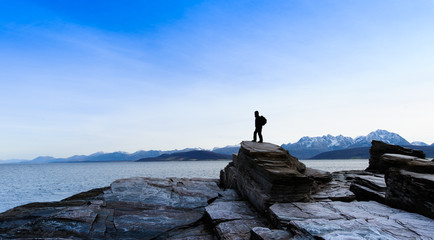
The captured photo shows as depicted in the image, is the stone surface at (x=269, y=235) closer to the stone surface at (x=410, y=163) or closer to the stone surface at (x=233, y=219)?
the stone surface at (x=233, y=219)

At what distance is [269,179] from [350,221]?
472 centimetres

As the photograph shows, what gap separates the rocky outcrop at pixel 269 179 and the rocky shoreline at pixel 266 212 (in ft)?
0.17

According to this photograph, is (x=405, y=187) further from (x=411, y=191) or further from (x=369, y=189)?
(x=369, y=189)

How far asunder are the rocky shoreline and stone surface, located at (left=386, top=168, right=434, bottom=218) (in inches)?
1.6

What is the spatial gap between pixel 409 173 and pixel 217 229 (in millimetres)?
9459

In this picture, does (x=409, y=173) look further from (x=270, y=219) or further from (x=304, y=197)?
(x=270, y=219)

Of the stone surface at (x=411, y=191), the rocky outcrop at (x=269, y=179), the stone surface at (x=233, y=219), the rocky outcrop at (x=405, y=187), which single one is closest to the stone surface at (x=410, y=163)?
the rocky outcrop at (x=405, y=187)

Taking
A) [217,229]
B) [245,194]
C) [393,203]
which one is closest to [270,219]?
[217,229]

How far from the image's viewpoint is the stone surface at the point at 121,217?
11.8 meters

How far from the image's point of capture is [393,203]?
1215 cm

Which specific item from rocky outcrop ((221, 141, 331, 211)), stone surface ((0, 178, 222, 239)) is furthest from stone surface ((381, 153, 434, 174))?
stone surface ((0, 178, 222, 239))

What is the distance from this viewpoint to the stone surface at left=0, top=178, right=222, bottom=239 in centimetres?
1181

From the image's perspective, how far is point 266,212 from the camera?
12.7m

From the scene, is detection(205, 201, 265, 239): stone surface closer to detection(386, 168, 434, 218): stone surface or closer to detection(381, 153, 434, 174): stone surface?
detection(386, 168, 434, 218): stone surface
